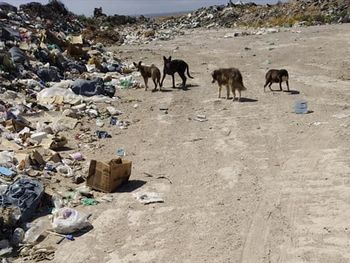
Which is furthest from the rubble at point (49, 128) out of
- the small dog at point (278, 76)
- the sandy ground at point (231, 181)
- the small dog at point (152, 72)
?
the small dog at point (278, 76)

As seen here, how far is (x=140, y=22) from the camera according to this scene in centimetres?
5506

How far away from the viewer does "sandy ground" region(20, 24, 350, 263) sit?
17.8 feet

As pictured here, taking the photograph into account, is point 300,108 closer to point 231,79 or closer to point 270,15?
point 231,79

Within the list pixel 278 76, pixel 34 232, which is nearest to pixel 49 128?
pixel 34 232

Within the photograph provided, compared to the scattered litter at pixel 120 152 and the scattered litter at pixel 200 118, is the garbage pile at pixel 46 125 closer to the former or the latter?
the scattered litter at pixel 120 152

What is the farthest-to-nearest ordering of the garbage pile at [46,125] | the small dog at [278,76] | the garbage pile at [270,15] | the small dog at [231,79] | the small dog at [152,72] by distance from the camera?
1. the garbage pile at [270,15]
2. the small dog at [152,72]
3. the small dog at [278,76]
4. the small dog at [231,79]
5. the garbage pile at [46,125]

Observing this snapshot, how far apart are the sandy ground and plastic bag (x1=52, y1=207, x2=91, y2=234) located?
0.54 feet

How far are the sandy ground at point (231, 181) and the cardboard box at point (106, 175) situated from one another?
19 centimetres

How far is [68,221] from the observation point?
595 centimetres

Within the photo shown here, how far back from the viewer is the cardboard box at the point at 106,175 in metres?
6.95

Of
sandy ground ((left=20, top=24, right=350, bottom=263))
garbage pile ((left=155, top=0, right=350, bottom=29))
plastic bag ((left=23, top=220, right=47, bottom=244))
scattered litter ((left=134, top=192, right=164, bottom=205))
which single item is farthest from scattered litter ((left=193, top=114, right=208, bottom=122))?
garbage pile ((left=155, top=0, right=350, bottom=29))

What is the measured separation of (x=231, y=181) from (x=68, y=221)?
95.1 inches

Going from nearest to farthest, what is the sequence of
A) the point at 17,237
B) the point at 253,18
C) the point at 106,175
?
the point at 17,237
the point at 106,175
the point at 253,18

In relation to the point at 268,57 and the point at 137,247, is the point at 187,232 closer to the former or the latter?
the point at 137,247
